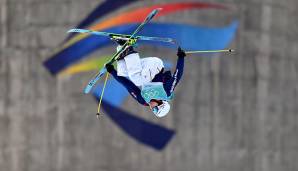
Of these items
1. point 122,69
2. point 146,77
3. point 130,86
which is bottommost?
point 130,86

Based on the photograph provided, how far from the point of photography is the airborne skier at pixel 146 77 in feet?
43.1

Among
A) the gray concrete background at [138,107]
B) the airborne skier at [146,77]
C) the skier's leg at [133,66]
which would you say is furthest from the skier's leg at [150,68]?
the gray concrete background at [138,107]

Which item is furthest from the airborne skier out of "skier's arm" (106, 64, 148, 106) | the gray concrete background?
the gray concrete background

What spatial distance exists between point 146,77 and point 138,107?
8.05m

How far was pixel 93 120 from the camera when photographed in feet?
70.2

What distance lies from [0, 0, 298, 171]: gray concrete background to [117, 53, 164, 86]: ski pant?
7941 millimetres

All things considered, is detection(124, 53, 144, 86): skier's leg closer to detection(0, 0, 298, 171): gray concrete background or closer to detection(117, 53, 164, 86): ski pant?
detection(117, 53, 164, 86): ski pant

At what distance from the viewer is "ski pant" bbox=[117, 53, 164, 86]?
43.1ft

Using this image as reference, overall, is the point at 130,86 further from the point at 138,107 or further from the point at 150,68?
the point at 138,107

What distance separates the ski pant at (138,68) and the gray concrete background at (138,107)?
7.94 metres

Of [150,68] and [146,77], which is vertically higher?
[150,68]

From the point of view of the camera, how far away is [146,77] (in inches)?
525

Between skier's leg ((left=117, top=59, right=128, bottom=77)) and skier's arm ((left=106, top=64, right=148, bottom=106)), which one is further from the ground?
skier's leg ((left=117, top=59, right=128, bottom=77))

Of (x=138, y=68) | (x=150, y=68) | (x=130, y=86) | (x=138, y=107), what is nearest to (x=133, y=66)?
A: (x=138, y=68)
